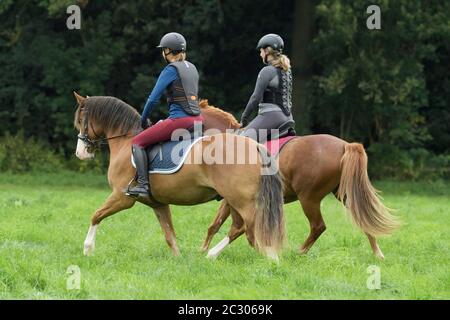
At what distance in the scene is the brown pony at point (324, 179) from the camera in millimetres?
9938

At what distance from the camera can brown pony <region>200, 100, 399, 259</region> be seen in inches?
391

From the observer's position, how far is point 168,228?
32.9ft

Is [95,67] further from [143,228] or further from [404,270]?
[404,270]

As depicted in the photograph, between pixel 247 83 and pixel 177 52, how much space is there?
58.0 ft

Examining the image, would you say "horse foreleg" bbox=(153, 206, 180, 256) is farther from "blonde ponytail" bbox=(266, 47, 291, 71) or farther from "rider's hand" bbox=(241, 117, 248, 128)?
"blonde ponytail" bbox=(266, 47, 291, 71)

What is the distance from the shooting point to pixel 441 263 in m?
9.52

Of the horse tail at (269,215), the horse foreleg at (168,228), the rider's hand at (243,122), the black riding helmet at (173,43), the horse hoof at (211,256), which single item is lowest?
the horse hoof at (211,256)

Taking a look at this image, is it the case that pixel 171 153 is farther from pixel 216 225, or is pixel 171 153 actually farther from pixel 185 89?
pixel 216 225

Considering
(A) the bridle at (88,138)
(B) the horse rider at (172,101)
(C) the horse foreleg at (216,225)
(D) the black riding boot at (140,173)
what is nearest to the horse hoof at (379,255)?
(C) the horse foreleg at (216,225)

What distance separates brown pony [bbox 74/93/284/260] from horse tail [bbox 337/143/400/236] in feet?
4.65

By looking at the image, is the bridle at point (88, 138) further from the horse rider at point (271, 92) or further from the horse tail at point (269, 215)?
the horse tail at point (269, 215)

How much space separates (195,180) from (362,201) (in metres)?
2.19

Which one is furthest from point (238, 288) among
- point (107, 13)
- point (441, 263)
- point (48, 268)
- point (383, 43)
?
point (107, 13)

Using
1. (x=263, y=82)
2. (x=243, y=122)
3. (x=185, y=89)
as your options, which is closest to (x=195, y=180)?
(x=185, y=89)
